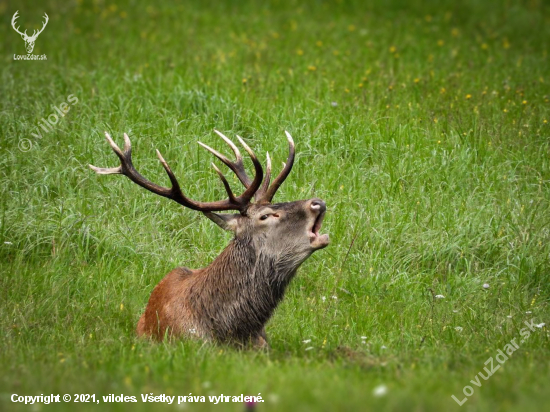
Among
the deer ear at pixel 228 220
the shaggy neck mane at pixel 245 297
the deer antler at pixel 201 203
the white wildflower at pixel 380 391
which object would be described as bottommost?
the shaggy neck mane at pixel 245 297

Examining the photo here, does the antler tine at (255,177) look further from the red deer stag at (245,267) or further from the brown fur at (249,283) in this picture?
the brown fur at (249,283)

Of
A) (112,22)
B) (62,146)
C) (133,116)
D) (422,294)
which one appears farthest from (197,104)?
(112,22)

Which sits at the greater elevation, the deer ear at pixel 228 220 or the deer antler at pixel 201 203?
the deer antler at pixel 201 203

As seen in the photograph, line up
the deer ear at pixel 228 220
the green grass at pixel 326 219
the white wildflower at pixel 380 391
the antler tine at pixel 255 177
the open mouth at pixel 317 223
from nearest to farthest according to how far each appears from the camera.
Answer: the white wildflower at pixel 380 391 → the green grass at pixel 326 219 → the open mouth at pixel 317 223 → the antler tine at pixel 255 177 → the deer ear at pixel 228 220

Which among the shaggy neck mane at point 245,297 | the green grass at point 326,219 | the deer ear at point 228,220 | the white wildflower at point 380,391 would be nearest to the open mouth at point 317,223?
the shaggy neck mane at point 245,297

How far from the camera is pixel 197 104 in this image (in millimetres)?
9633

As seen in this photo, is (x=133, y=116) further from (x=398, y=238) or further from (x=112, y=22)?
(x=112, y=22)

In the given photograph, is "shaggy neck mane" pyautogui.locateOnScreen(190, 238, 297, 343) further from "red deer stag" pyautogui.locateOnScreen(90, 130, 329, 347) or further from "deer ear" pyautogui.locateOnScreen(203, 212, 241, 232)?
"deer ear" pyautogui.locateOnScreen(203, 212, 241, 232)

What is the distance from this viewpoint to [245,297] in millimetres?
5953

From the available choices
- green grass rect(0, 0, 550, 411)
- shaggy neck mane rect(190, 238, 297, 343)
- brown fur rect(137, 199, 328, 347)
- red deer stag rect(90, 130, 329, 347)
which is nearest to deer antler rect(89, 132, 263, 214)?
red deer stag rect(90, 130, 329, 347)

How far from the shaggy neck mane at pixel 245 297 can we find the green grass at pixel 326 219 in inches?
12.9

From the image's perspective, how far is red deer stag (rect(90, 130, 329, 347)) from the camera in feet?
19.4

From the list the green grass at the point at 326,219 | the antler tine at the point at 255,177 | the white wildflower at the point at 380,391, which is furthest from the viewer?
the antler tine at the point at 255,177

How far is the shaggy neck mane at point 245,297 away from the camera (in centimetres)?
594
